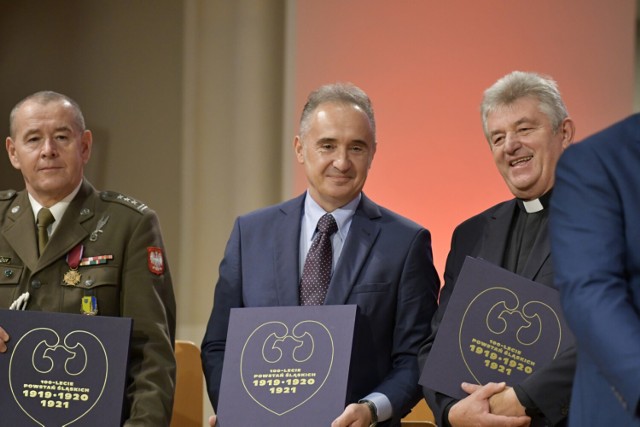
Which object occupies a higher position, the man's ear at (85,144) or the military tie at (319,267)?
the man's ear at (85,144)

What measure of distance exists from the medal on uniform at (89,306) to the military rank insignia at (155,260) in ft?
0.71

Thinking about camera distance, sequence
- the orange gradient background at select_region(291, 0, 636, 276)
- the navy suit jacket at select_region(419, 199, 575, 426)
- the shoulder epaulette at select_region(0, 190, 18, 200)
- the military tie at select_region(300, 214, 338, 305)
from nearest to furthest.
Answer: the navy suit jacket at select_region(419, 199, 575, 426), the military tie at select_region(300, 214, 338, 305), the shoulder epaulette at select_region(0, 190, 18, 200), the orange gradient background at select_region(291, 0, 636, 276)

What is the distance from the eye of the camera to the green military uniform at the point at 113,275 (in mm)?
3098

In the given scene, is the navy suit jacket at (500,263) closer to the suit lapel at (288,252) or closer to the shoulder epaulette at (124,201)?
the suit lapel at (288,252)

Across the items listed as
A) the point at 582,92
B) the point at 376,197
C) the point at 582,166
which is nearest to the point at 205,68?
the point at 376,197

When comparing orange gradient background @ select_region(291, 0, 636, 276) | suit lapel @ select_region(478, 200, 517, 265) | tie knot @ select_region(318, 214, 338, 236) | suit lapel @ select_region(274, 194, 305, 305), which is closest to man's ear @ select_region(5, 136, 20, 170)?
suit lapel @ select_region(274, 194, 305, 305)

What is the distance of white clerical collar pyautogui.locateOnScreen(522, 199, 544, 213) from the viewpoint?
306cm

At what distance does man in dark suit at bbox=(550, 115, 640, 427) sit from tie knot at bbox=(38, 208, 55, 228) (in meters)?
1.97

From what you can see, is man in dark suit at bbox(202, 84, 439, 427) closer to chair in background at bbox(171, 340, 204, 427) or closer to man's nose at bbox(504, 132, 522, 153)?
man's nose at bbox(504, 132, 522, 153)

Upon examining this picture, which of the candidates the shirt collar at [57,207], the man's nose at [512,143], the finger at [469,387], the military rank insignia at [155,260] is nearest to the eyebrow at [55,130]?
the shirt collar at [57,207]

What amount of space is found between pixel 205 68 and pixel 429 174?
4.50 ft

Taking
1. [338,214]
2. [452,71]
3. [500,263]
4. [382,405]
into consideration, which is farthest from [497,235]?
[452,71]

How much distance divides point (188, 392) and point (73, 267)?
2.64ft

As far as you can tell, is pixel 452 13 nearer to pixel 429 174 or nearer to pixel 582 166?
pixel 429 174
